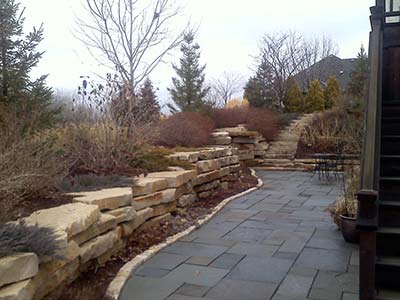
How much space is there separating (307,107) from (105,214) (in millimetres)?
15599

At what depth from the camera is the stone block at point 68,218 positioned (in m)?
2.85

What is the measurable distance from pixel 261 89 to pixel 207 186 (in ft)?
43.9

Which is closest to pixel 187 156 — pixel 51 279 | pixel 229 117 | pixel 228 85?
pixel 51 279

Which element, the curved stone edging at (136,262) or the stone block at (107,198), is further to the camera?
the stone block at (107,198)

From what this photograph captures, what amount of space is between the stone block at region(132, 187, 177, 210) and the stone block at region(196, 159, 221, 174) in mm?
1309

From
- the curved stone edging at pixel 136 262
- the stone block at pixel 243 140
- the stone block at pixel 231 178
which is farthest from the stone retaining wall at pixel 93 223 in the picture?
the stone block at pixel 243 140

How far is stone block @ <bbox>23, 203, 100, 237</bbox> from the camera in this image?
285 cm

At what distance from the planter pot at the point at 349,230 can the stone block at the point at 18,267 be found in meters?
3.03

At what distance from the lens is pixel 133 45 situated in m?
13.3

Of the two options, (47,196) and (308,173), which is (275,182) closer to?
(308,173)

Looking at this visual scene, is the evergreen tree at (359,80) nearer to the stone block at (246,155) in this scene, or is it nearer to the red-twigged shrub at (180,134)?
the stone block at (246,155)

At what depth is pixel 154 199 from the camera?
15.6 feet

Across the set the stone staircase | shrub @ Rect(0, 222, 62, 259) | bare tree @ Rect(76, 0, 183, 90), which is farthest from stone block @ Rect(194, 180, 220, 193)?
bare tree @ Rect(76, 0, 183, 90)

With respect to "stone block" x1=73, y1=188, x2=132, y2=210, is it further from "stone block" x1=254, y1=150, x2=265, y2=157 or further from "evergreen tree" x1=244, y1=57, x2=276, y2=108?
"evergreen tree" x1=244, y1=57, x2=276, y2=108
